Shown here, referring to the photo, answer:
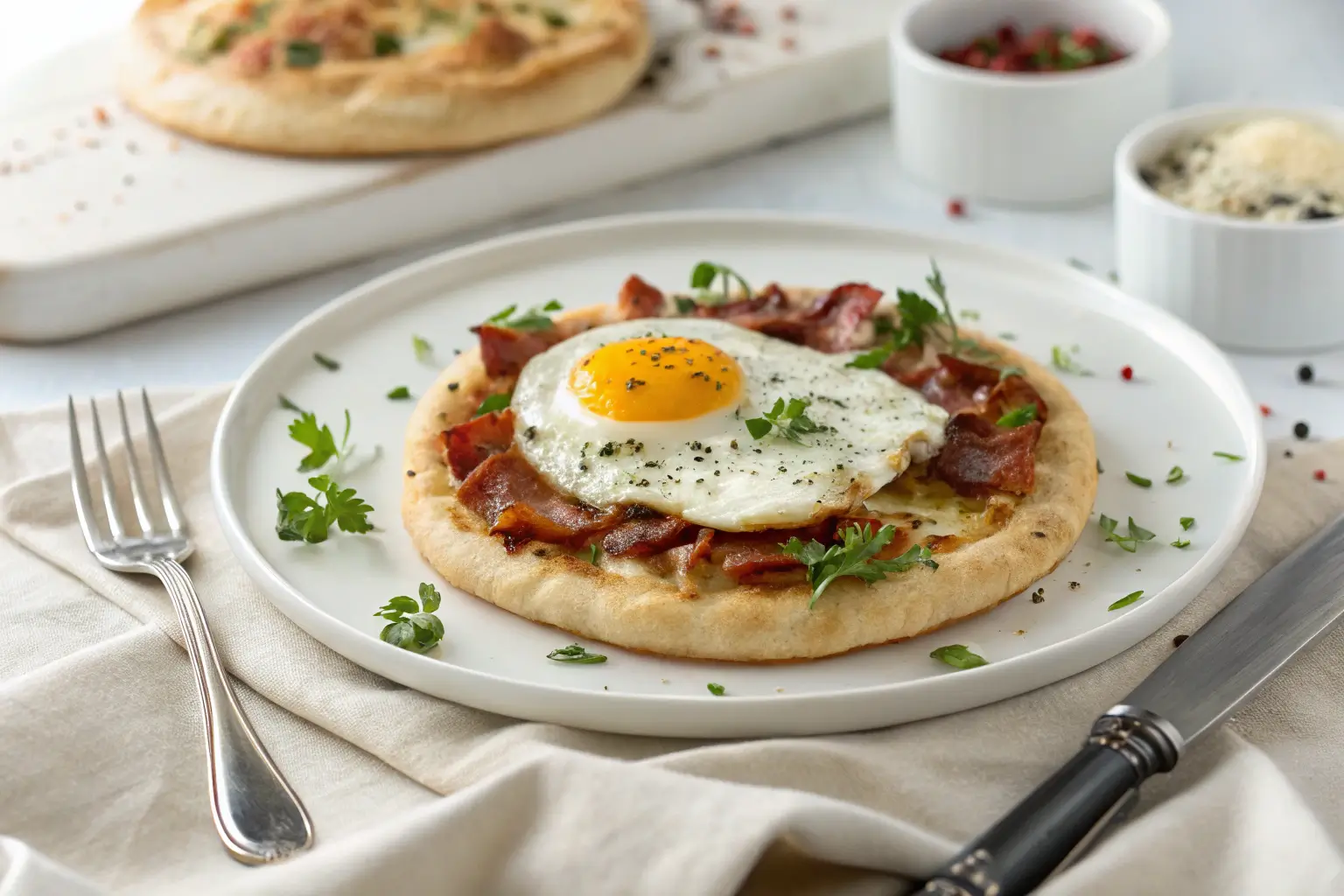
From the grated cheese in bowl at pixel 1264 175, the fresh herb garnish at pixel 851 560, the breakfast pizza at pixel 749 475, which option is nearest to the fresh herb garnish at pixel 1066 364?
the breakfast pizza at pixel 749 475

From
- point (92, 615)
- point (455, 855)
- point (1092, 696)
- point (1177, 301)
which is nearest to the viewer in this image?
point (455, 855)

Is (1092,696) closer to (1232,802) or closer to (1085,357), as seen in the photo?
(1232,802)

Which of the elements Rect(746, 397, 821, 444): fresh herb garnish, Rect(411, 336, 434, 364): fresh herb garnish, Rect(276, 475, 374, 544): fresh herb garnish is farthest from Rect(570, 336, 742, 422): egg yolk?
Rect(411, 336, 434, 364): fresh herb garnish

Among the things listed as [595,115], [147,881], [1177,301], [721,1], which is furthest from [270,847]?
[721,1]

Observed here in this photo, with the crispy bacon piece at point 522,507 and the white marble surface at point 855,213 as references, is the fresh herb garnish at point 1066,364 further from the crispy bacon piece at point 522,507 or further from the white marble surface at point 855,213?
the crispy bacon piece at point 522,507

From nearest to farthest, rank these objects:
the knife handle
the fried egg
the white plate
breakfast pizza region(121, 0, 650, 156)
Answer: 1. the knife handle
2. the white plate
3. the fried egg
4. breakfast pizza region(121, 0, 650, 156)

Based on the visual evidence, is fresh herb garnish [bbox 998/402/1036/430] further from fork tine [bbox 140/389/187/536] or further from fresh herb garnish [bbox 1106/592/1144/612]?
fork tine [bbox 140/389/187/536]
